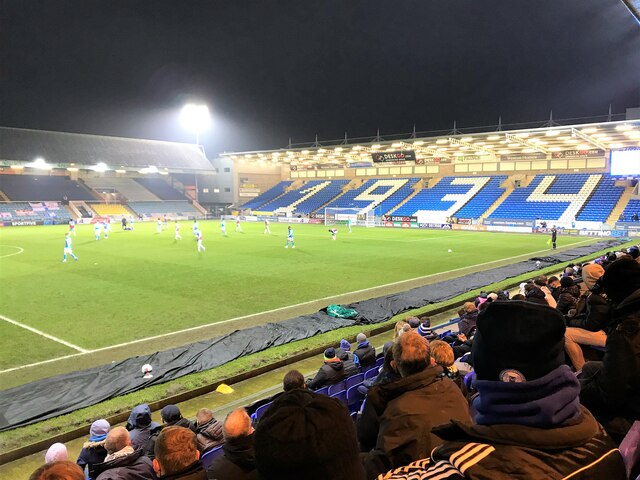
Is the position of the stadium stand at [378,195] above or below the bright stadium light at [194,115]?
below

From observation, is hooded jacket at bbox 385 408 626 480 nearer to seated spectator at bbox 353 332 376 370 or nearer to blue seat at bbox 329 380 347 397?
blue seat at bbox 329 380 347 397

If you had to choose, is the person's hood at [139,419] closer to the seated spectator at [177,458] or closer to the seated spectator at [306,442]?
the seated spectator at [177,458]

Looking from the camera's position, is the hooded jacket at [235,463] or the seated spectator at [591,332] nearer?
the hooded jacket at [235,463]

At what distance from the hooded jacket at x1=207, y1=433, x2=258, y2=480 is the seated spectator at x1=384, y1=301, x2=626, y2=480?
1.76 m

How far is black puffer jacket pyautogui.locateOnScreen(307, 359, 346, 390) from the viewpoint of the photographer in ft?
21.1

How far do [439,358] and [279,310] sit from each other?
31.0 feet

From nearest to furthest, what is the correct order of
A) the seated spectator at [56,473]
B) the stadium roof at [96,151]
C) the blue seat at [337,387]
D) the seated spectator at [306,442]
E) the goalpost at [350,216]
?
the seated spectator at [306,442], the seated spectator at [56,473], the blue seat at [337,387], the goalpost at [350,216], the stadium roof at [96,151]

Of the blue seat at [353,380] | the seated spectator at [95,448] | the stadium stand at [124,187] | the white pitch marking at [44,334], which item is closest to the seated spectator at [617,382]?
the blue seat at [353,380]

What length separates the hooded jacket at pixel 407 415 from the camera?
267 cm

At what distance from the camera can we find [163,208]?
68.8 m

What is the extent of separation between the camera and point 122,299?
50.8 ft

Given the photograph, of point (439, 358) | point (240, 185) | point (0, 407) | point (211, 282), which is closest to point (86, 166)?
point (240, 185)

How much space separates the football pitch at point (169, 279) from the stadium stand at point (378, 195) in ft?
92.0

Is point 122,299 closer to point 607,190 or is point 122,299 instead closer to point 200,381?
point 200,381
